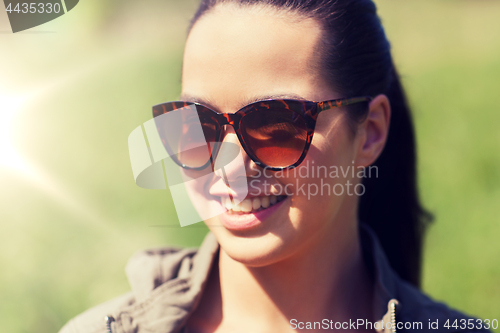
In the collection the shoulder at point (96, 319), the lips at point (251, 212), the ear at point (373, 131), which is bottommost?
the shoulder at point (96, 319)

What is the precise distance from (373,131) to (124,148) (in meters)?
1.64

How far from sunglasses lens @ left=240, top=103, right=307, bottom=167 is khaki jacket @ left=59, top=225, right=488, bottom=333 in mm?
469

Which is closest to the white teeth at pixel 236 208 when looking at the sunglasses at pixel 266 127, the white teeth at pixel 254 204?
the white teeth at pixel 254 204

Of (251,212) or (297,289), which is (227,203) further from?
(297,289)

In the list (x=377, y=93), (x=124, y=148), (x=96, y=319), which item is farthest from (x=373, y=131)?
(x=124, y=148)

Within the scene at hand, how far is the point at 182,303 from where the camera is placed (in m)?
1.23

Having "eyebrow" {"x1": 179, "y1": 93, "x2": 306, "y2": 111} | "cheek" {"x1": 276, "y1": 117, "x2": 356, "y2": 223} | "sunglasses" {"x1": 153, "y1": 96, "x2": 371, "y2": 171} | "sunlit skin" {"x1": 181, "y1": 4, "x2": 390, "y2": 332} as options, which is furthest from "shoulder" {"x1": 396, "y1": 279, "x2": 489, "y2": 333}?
"eyebrow" {"x1": 179, "y1": 93, "x2": 306, "y2": 111}

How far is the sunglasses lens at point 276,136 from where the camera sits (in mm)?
1029

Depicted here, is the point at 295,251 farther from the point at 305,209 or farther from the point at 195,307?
the point at 195,307

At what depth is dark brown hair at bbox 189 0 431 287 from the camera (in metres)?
1.13

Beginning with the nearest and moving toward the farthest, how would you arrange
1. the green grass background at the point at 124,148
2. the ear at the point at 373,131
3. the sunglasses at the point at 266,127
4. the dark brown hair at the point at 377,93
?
the sunglasses at the point at 266,127 < the dark brown hair at the point at 377,93 < the ear at the point at 373,131 < the green grass background at the point at 124,148

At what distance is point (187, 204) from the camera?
147 centimetres

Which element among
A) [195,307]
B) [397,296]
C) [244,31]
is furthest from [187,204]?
[397,296]

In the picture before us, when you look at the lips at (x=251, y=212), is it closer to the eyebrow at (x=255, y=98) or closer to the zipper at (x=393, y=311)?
the eyebrow at (x=255, y=98)
